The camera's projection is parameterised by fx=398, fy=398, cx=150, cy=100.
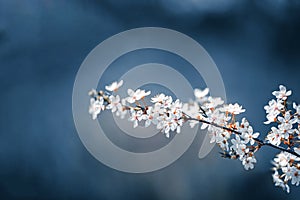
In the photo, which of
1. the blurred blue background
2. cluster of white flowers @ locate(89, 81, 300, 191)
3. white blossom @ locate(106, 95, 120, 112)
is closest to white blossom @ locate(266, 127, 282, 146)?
cluster of white flowers @ locate(89, 81, 300, 191)

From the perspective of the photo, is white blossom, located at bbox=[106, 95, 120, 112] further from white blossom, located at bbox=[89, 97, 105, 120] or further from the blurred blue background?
the blurred blue background

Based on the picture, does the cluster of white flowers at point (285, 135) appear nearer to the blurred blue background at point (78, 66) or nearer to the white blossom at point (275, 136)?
the white blossom at point (275, 136)

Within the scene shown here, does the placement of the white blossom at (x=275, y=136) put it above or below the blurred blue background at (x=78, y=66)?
below

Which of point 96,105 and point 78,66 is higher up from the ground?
point 78,66

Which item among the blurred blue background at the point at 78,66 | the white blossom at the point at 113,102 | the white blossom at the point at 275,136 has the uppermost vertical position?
the blurred blue background at the point at 78,66

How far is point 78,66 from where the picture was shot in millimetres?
3023

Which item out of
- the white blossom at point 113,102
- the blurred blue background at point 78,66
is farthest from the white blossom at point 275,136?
the blurred blue background at point 78,66

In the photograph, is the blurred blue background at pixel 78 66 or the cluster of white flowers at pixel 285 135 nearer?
the cluster of white flowers at pixel 285 135

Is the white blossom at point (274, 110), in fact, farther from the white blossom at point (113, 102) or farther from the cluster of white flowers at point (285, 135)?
the white blossom at point (113, 102)

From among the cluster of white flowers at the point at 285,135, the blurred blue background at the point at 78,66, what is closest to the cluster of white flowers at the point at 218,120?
the cluster of white flowers at the point at 285,135

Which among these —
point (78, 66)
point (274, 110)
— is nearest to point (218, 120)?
point (274, 110)

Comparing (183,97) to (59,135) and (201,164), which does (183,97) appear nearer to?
(201,164)

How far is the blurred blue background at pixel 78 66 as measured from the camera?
115 inches

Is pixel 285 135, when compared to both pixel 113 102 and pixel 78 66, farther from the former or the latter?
pixel 78 66
